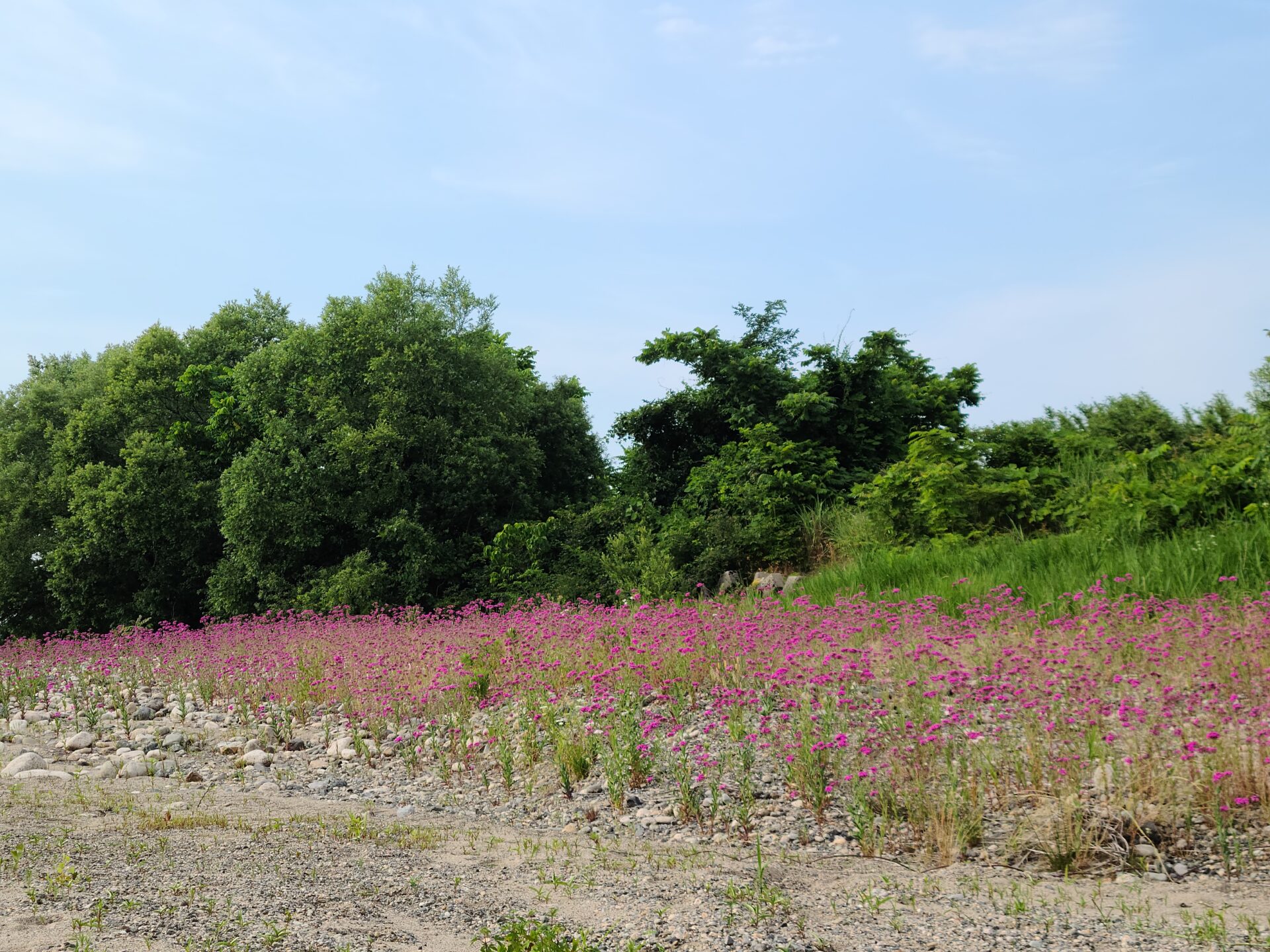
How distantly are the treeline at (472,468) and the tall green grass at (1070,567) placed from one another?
6.70ft

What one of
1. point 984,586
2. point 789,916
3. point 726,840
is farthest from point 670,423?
point 789,916

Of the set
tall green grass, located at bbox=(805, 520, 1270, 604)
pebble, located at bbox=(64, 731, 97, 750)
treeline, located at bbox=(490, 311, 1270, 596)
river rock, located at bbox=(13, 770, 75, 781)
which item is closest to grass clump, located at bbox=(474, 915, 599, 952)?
river rock, located at bbox=(13, 770, 75, 781)

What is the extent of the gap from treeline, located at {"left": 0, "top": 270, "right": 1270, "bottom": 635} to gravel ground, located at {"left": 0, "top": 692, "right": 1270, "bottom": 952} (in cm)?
874

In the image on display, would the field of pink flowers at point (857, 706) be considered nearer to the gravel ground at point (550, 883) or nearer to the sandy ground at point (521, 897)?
the gravel ground at point (550, 883)

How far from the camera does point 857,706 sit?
5926 millimetres

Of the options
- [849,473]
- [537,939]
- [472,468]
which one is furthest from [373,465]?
[537,939]

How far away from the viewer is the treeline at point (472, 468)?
15500 mm

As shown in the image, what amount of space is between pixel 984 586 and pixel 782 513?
663 cm

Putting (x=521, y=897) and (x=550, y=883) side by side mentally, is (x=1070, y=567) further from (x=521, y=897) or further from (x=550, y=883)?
(x=521, y=897)

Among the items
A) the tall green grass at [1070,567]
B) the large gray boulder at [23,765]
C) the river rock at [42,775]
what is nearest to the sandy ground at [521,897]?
the river rock at [42,775]

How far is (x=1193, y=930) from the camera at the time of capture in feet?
12.7

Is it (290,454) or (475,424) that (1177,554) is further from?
(290,454)

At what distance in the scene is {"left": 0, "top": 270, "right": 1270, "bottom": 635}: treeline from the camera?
15500 mm

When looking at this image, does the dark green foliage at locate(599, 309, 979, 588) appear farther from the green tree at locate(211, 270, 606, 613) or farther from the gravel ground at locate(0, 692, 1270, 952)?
the gravel ground at locate(0, 692, 1270, 952)
